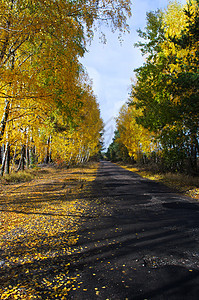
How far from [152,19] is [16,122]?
1060 cm

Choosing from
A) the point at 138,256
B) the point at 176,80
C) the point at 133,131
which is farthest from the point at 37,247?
the point at 133,131

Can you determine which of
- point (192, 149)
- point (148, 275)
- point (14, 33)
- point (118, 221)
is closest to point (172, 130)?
point (192, 149)

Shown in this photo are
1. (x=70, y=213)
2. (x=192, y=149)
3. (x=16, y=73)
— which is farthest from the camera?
(x=192, y=149)

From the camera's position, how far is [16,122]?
12477mm

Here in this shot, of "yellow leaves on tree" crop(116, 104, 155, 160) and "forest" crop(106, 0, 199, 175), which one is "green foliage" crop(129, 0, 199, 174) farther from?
"yellow leaves on tree" crop(116, 104, 155, 160)

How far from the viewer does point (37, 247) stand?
3572 mm

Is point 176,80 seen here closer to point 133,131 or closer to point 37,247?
point 37,247

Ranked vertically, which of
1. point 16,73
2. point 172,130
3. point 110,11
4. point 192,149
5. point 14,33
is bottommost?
point 192,149

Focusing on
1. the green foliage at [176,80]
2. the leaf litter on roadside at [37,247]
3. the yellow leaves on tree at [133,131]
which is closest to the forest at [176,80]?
the green foliage at [176,80]

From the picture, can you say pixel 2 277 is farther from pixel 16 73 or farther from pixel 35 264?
pixel 16 73

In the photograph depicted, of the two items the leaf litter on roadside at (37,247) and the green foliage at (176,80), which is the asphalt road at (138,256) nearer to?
the leaf litter on roadside at (37,247)

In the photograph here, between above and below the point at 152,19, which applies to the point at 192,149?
below

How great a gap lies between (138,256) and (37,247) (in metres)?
1.73

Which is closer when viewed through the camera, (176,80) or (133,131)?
(176,80)
